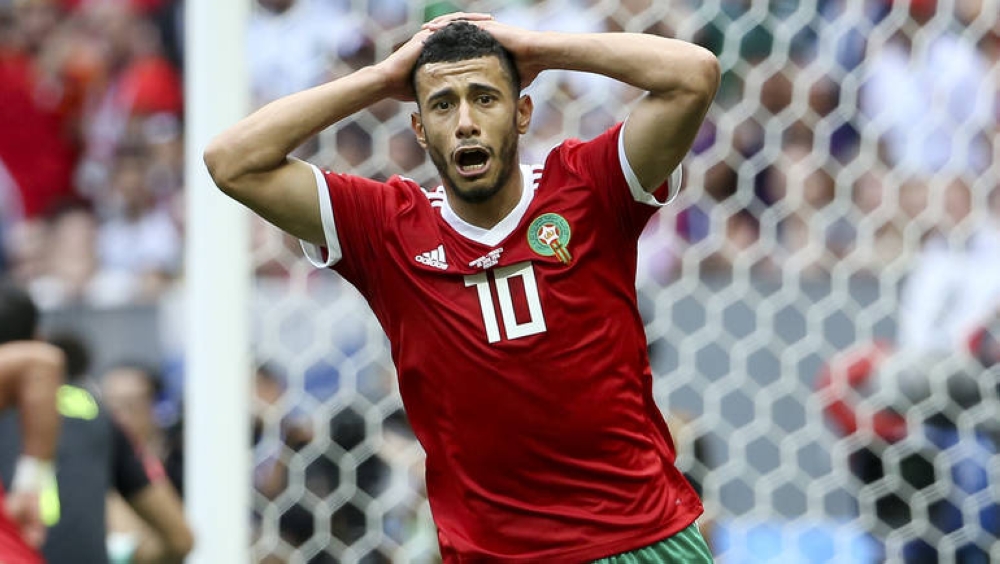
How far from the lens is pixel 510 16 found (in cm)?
457

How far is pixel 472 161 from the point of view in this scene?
8.91 feet

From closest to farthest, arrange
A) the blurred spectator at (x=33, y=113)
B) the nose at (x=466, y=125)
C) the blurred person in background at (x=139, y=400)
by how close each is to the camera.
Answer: the nose at (x=466, y=125) < the blurred person in background at (x=139, y=400) < the blurred spectator at (x=33, y=113)

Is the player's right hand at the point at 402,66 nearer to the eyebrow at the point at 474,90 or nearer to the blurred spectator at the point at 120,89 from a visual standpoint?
the eyebrow at the point at 474,90

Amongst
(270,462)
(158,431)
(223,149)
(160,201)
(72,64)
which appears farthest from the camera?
(72,64)

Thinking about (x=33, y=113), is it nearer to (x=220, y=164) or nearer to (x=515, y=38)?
(x=220, y=164)

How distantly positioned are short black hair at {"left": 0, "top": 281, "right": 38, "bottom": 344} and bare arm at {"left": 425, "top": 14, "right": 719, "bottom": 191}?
144 centimetres

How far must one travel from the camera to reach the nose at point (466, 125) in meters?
2.66

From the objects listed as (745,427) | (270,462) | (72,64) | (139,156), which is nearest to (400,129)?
(270,462)

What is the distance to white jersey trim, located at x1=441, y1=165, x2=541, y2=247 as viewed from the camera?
109 inches

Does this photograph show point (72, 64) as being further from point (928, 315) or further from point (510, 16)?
point (928, 315)

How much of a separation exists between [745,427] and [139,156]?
9.68 feet

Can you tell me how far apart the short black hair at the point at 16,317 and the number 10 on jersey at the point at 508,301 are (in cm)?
140

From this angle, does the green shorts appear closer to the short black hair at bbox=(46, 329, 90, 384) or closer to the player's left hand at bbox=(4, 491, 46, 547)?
the player's left hand at bbox=(4, 491, 46, 547)

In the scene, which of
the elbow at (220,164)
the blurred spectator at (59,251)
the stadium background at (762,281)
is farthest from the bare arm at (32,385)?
the blurred spectator at (59,251)
